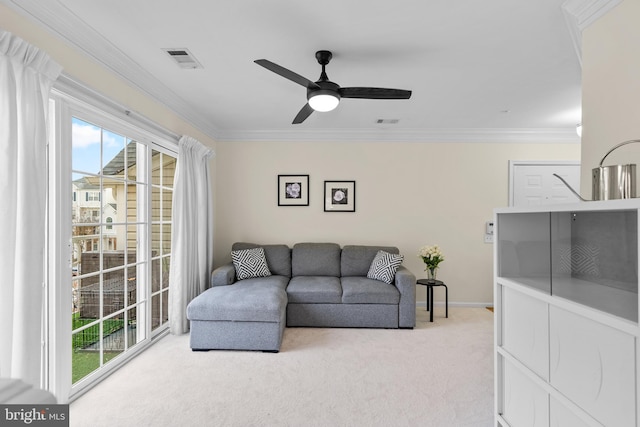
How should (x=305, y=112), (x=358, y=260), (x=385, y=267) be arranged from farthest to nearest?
(x=358, y=260), (x=385, y=267), (x=305, y=112)

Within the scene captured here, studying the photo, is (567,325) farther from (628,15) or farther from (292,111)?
(292,111)

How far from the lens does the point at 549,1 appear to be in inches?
74.6

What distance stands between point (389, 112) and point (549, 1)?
2.18 m

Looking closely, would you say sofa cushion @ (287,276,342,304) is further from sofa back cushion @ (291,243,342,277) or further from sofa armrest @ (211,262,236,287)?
sofa armrest @ (211,262,236,287)

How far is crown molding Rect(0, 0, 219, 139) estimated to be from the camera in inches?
74.2

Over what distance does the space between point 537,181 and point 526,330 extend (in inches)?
158

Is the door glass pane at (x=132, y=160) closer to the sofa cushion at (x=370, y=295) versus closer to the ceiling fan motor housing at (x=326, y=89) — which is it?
the ceiling fan motor housing at (x=326, y=89)

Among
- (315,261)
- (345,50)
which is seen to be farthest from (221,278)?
Answer: (345,50)

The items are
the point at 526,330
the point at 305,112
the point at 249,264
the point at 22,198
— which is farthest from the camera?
the point at 249,264

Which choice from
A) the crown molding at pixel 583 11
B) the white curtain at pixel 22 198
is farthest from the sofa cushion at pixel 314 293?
the crown molding at pixel 583 11

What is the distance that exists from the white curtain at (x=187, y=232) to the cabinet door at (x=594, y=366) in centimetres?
333

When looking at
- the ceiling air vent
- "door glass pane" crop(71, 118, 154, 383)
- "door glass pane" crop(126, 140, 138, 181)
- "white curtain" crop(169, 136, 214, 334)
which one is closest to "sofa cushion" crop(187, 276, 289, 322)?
"white curtain" crop(169, 136, 214, 334)

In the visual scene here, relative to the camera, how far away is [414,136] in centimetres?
485

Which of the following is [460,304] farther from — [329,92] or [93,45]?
[93,45]
